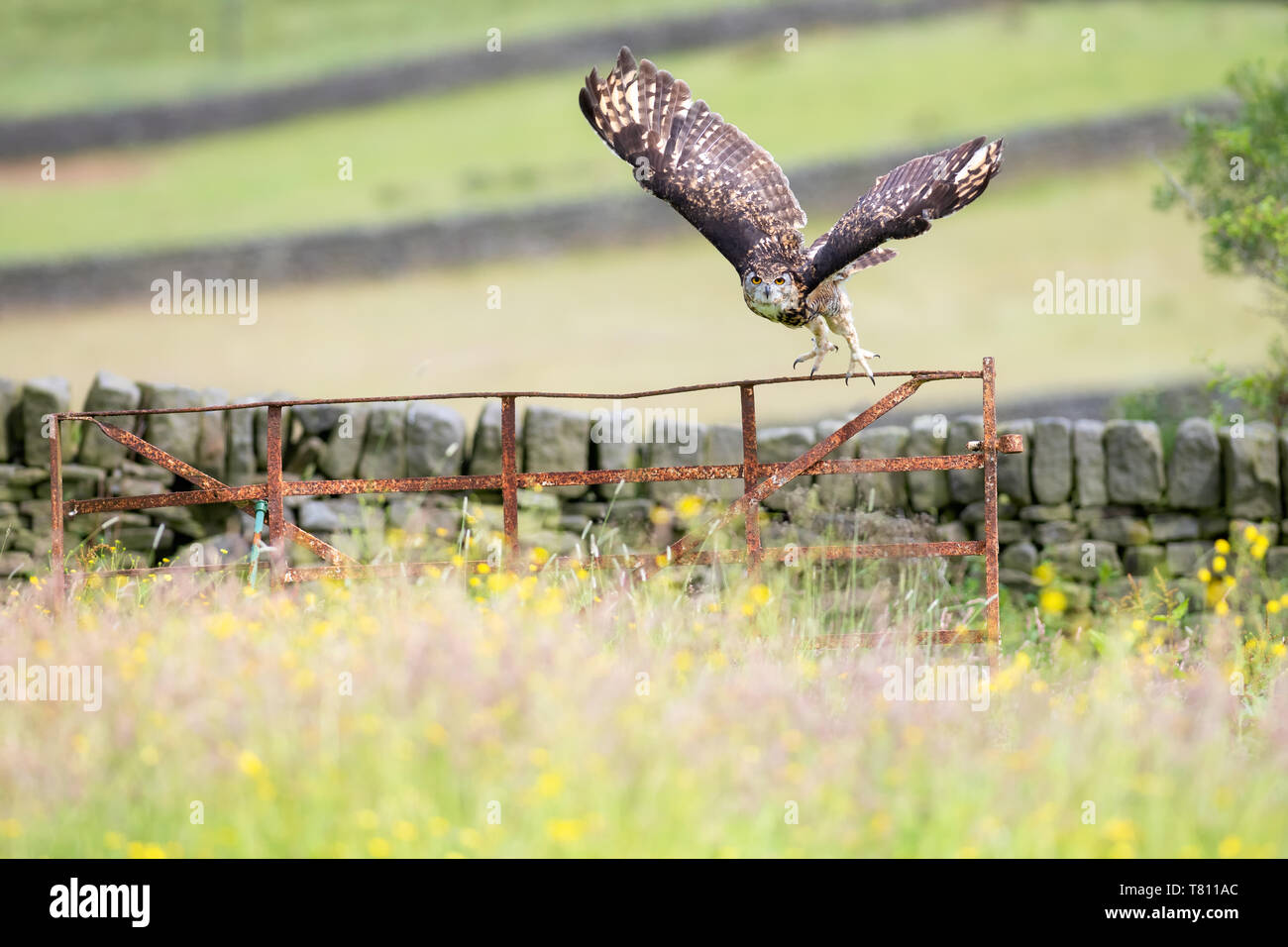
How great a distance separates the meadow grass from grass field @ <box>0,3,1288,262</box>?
22.6 m

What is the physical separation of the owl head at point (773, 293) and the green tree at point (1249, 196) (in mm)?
4854

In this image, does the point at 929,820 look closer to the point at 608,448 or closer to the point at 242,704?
the point at 242,704

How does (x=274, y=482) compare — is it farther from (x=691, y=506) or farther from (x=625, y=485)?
(x=625, y=485)

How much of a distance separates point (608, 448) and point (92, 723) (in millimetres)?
4612

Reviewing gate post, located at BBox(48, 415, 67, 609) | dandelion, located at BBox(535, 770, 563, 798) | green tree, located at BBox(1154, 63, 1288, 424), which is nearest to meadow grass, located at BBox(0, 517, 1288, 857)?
dandelion, located at BBox(535, 770, 563, 798)

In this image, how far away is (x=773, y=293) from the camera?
5617mm

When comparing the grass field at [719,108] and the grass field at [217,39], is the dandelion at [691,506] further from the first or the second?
the grass field at [217,39]

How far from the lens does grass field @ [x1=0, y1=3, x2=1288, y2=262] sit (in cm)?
2792

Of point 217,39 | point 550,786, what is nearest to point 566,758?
point 550,786

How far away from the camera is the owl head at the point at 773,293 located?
18.4 feet

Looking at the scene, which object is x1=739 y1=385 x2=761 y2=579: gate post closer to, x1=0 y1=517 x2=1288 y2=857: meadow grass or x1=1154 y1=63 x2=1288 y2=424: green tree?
x1=0 y1=517 x2=1288 y2=857: meadow grass

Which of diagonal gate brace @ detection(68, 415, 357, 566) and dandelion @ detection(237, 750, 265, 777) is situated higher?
diagonal gate brace @ detection(68, 415, 357, 566)

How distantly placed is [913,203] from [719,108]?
1071 inches

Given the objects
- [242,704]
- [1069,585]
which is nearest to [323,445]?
[242,704]
